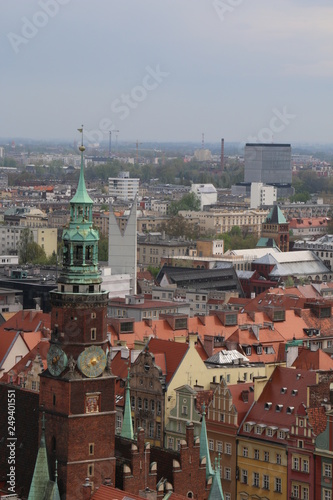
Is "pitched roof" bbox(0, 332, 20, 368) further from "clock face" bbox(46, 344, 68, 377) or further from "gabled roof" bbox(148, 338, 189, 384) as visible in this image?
"clock face" bbox(46, 344, 68, 377)

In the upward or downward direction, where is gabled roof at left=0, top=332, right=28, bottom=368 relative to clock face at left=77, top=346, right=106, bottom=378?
downward

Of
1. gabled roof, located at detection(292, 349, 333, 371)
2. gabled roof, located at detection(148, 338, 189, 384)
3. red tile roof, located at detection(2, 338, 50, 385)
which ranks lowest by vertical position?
red tile roof, located at detection(2, 338, 50, 385)

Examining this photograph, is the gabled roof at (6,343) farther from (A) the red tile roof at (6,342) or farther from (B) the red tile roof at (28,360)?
(B) the red tile roof at (28,360)

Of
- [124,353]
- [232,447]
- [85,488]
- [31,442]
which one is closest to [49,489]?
[85,488]

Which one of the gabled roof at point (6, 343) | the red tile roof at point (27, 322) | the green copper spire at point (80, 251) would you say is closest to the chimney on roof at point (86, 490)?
the green copper spire at point (80, 251)

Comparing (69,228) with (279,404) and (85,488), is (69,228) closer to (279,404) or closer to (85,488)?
(85,488)

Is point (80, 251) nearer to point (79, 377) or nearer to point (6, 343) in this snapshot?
point (79, 377)

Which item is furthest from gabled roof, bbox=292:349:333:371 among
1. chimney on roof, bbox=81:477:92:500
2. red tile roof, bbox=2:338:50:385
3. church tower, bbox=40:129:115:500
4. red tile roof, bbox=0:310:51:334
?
chimney on roof, bbox=81:477:92:500

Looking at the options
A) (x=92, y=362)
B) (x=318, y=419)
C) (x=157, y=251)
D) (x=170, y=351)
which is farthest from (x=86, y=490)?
(x=157, y=251)

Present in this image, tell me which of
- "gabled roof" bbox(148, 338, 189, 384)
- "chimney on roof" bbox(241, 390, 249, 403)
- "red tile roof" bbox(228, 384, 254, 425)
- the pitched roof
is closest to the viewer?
"red tile roof" bbox(228, 384, 254, 425)

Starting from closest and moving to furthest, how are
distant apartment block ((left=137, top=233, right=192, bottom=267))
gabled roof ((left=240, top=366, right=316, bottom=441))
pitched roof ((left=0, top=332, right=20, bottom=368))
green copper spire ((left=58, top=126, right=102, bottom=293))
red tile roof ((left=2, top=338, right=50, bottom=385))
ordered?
green copper spire ((left=58, top=126, right=102, bottom=293)) < gabled roof ((left=240, top=366, right=316, bottom=441)) < red tile roof ((left=2, top=338, right=50, bottom=385)) < pitched roof ((left=0, top=332, right=20, bottom=368)) < distant apartment block ((left=137, top=233, right=192, bottom=267))
